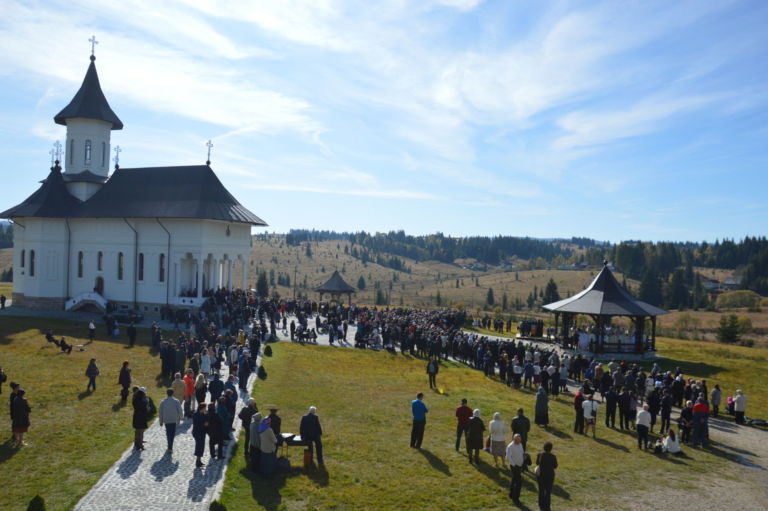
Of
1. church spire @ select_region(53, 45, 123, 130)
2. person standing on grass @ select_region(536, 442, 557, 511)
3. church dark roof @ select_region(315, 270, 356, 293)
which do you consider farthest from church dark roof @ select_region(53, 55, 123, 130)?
person standing on grass @ select_region(536, 442, 557, 511)

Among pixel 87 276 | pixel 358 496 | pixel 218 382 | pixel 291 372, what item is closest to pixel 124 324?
pixel 87 276

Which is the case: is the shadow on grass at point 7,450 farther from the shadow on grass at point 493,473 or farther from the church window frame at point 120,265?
the church window frame at point 120,265

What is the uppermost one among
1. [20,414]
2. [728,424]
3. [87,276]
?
[87,276]

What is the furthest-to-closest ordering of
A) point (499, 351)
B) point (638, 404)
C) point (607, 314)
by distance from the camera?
point (607, 314) → point (499, 351) → point (638, 404)

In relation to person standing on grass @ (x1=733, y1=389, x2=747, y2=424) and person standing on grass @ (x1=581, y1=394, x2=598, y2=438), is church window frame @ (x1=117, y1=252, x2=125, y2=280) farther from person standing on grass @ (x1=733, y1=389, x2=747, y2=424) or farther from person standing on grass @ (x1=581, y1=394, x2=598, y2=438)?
person standing on grass @ (x1=733, y1=389, x2=747, y2=424)

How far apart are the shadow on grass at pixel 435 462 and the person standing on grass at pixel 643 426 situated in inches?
240

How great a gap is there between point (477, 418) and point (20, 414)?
34.7 feet

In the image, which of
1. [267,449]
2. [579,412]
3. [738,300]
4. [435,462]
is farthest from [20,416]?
[738,300]

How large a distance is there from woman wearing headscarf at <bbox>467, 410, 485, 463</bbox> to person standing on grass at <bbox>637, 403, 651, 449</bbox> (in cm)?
522

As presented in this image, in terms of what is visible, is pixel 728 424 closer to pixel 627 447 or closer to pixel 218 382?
pixel 627 447

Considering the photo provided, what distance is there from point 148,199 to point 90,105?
996cm

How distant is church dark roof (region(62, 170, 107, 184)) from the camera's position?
138 ft

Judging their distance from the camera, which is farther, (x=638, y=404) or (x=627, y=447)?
(x=638, y=404)

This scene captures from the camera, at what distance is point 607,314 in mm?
31266
